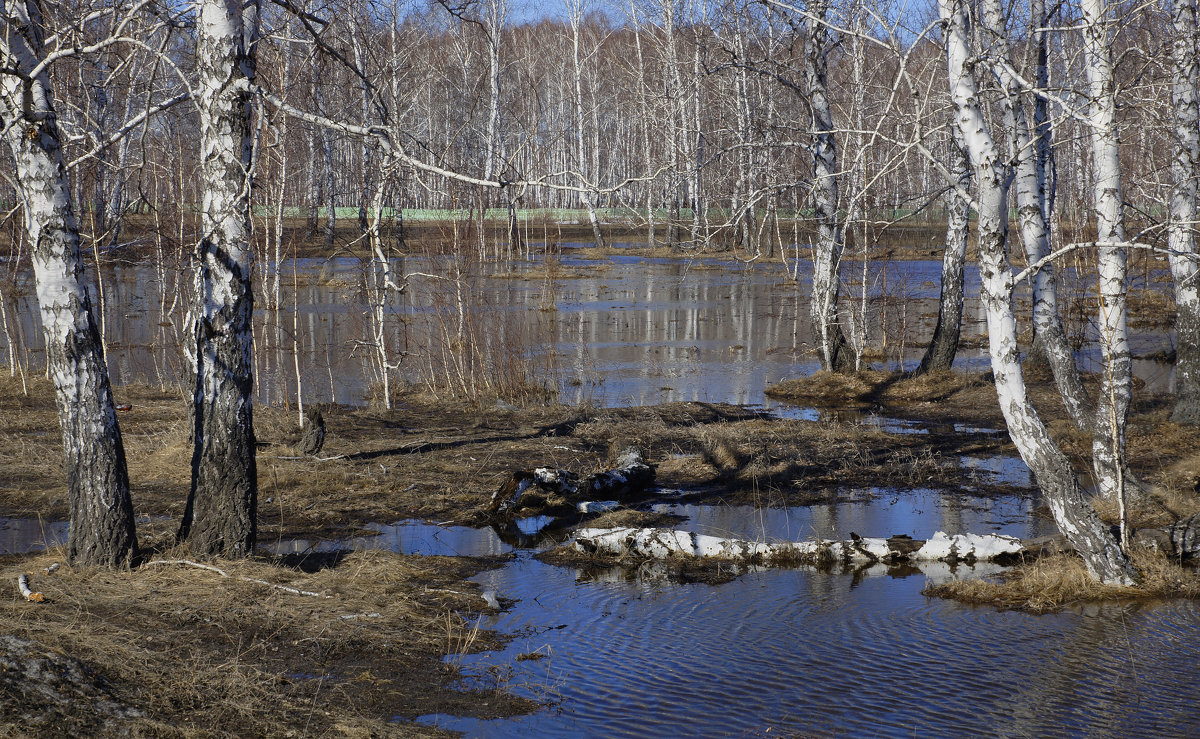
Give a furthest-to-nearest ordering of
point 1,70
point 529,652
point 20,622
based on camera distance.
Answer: point 529,652
point 1,70
point 20,622

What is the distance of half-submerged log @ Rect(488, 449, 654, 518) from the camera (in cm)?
934

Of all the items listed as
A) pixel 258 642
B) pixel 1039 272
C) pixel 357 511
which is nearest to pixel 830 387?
pixel 1039 272

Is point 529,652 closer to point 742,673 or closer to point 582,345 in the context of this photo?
point 742,673

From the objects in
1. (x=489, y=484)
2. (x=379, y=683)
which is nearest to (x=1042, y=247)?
(x=489, y=484)

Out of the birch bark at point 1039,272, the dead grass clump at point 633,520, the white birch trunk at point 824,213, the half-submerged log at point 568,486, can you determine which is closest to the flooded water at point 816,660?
the dead grass clump at point 633,520

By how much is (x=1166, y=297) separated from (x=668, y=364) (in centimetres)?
1403

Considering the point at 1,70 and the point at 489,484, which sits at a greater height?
the point at 1,70

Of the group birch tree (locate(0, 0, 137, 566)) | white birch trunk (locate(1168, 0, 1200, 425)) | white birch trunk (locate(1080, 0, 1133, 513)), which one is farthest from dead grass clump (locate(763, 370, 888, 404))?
birch tree (locate(0, 0, 137, 566))

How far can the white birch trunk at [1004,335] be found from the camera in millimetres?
6750

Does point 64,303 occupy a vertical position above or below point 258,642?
above

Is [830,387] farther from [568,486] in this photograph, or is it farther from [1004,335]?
[1004,335]

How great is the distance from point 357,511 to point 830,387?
9.27 m

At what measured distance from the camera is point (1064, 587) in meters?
6.89

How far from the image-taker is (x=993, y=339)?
682 centimetres
